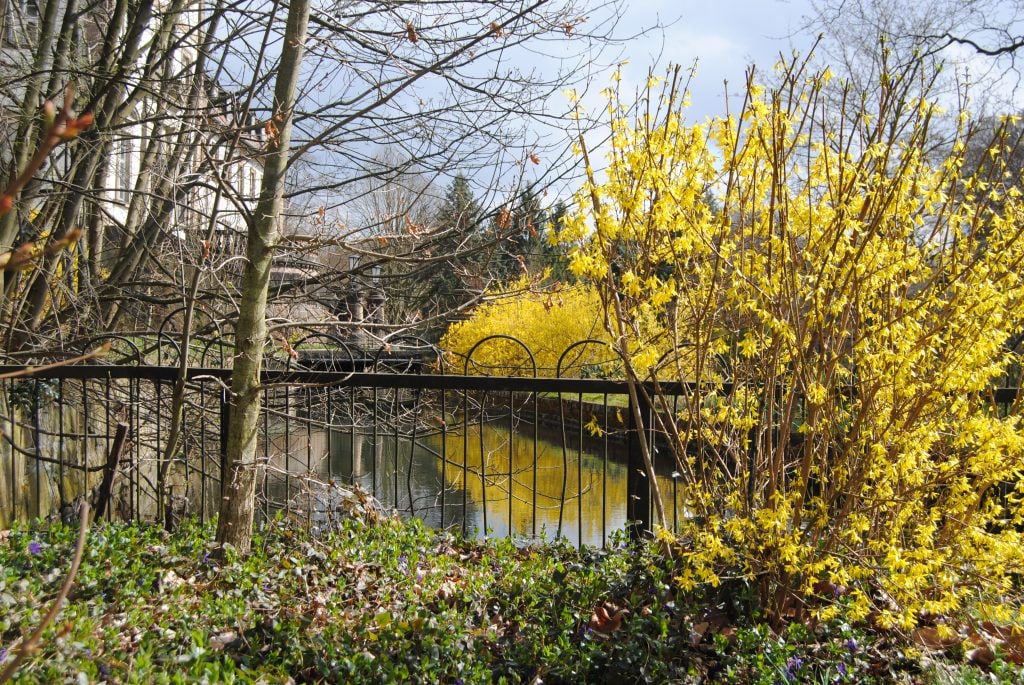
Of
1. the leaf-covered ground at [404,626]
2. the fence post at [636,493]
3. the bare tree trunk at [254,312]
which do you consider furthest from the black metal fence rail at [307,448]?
the leaf-covered ground at [404,626]

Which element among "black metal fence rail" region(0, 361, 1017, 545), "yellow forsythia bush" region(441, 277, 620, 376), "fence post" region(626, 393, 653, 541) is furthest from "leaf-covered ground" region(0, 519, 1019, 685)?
"yellow forsythia bush" region(441, 277, 620, 376)

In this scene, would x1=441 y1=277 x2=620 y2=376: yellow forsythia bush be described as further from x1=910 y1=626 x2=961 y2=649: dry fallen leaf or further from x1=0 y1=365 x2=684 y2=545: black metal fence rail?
x1=910 y1=626 x2=961 y2=649: dry fallen leaf

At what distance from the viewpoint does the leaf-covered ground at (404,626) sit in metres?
2.73

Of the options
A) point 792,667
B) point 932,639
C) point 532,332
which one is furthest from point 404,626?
point 532,332

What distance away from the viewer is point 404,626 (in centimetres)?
299

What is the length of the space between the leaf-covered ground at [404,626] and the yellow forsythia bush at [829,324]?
0.19 meters

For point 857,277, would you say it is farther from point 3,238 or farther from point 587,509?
point 587,509

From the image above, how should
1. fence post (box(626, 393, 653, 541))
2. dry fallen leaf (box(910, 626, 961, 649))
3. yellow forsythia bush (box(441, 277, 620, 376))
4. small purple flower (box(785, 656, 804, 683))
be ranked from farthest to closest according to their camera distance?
yellow forsythia bush (box(441, 277, 620, 376)) < fence post (box(626, 393, 653, 541)) < dry fallen leaf (box(910, 626, 961, 649)) < small purple flower (box(785, 656, 804, 683))

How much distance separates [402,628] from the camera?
298 cm

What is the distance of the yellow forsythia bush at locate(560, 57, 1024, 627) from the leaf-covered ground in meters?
0.19

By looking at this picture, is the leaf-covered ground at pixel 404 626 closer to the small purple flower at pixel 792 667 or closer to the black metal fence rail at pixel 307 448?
the small purple flower at pixel 792 667

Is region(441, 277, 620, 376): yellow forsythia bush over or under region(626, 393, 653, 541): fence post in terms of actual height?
over

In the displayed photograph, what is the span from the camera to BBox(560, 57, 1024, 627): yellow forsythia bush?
2855 mm

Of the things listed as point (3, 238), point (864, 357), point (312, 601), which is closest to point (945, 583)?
point (864, 357)
